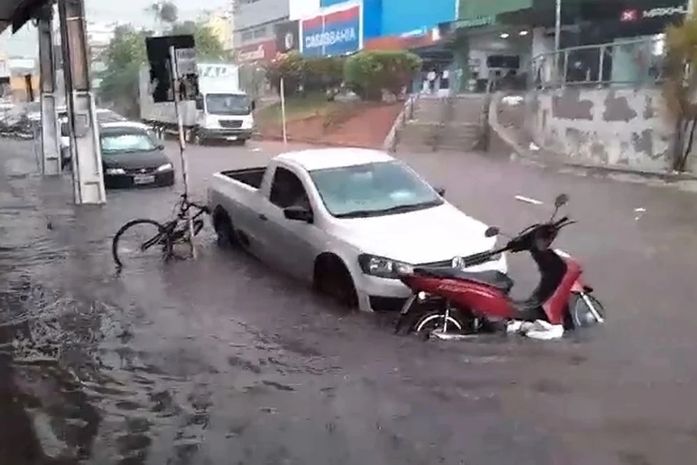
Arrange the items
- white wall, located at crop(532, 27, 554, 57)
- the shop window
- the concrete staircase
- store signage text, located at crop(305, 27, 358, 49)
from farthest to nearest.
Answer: the shop window → store signage text, located at crop(305, 27, 358, 49) → white wall, located at crop(532, 27, 554, 57) → the concrete staircase

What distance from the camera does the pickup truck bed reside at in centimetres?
1294

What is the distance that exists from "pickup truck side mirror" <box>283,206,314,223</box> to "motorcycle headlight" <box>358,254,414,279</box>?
1116 mm

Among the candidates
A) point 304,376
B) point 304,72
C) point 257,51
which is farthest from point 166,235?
point 257,51

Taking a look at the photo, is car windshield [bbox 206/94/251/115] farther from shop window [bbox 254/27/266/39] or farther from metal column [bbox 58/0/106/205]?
shop window [bbox 254/27/266/39]

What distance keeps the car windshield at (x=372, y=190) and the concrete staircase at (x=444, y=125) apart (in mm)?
20927

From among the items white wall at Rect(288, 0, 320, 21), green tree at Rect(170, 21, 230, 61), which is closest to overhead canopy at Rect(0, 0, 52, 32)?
green tree at Rect(170, 21, 230, 61)

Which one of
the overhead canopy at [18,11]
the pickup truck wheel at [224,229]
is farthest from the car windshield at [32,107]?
the pickup truck wheel at [224,229]

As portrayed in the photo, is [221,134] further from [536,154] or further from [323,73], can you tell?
[536,154]

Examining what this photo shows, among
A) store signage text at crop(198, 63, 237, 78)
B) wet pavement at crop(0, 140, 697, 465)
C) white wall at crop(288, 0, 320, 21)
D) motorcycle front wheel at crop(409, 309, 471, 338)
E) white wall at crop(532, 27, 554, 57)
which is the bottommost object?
wet pavement at crop(0, 140, 697, 465)

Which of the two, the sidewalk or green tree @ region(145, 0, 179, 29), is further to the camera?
green tree @ region(145, 0, 179, 29)

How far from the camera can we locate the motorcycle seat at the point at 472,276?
8.41 m

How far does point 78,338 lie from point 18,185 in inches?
717

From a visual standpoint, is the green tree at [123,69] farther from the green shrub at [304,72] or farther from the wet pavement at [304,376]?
the wet pavement at [304,376]

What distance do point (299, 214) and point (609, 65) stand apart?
605 inches
